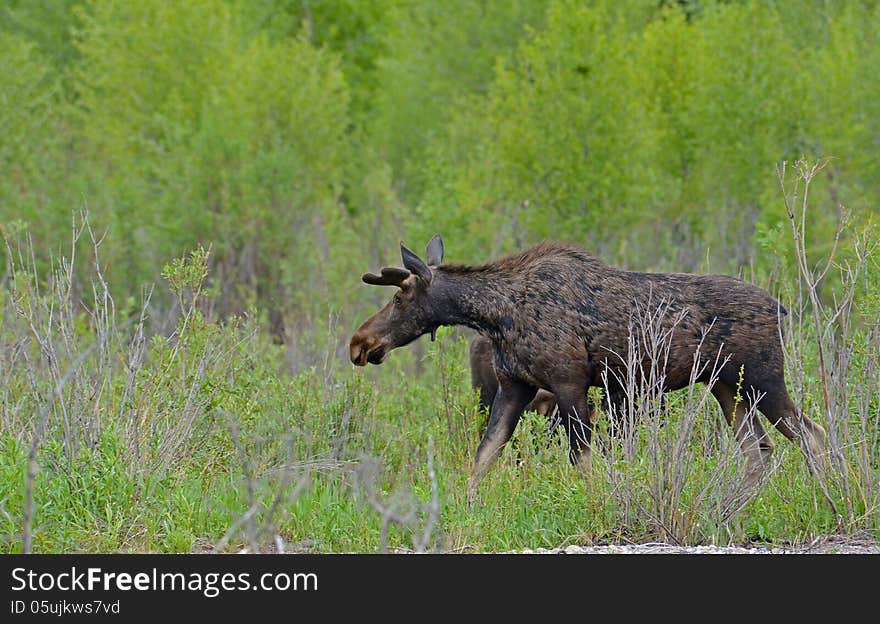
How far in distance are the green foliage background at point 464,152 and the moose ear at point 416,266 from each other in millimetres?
5397

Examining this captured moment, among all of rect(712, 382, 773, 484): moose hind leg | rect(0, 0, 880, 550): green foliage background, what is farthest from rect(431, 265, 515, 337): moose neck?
rect(0, 0, 880, 550): green foliage background

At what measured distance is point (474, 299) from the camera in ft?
31.1

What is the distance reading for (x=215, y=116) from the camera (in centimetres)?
2688

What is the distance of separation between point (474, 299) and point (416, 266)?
0.46 metres

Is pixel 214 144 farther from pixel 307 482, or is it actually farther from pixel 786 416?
pixel 307 482

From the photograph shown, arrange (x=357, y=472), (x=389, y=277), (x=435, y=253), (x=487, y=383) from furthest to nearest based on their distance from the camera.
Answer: (x=487, y=383) < (x=435, y=253) < (x=389, y=277) < (x=357, y=472)

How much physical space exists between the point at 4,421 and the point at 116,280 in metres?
14.3

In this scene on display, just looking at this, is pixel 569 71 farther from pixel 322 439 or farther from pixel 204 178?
pixel 322 439

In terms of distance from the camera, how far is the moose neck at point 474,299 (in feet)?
30.9

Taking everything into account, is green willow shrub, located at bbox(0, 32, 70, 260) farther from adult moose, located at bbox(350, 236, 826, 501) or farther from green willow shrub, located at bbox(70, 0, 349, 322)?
adult moose, located at bbox(350, 236, 826, 501)

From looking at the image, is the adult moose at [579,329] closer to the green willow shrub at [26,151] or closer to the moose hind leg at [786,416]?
the moose hind leg at [786,416]

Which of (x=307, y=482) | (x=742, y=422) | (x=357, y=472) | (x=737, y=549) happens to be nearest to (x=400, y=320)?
(x=357, y=472)

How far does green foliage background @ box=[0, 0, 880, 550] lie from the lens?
21.7 metres

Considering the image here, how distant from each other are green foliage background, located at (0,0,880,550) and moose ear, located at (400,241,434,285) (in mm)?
5397
